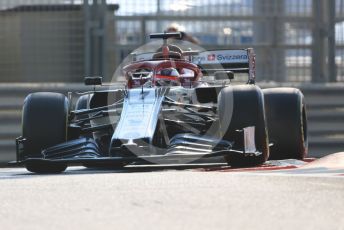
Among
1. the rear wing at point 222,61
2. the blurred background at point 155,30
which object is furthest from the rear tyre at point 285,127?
the blurred background at point 155,30

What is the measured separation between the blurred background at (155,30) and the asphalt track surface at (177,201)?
202 inches

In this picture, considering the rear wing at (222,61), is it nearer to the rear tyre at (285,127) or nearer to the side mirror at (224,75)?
the side mirror at (224,75)

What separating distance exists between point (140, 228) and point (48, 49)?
7.80 metres

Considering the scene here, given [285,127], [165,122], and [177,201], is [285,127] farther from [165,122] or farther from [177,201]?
[177,201]

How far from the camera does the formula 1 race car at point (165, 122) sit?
8.67 meters

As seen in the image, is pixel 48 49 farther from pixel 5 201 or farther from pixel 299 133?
→ pixel 5 201

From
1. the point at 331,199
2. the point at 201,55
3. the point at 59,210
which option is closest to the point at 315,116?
the point at 201,55

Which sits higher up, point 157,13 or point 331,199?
point 157,13

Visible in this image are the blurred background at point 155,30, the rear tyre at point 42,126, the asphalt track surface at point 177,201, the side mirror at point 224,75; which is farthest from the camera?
the blurred background at point 155,30

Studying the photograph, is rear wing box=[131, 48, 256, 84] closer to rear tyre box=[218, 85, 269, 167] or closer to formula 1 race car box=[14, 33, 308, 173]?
formula 1 race car box=[14, 33, 308, 173]

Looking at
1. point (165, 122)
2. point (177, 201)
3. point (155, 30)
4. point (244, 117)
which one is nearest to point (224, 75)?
point (165, 122)

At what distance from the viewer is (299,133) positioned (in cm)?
978

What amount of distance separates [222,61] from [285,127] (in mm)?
1346

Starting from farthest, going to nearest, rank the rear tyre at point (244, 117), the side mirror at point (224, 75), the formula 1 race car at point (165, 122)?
1. the side mirror at point (224, 75)
2. the rear tyre at point (244, 117)
3. the formula 1 race car at point (165, 122)
